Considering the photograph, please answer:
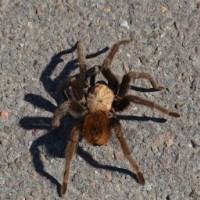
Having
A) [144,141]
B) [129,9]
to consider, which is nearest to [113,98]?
[144,141]

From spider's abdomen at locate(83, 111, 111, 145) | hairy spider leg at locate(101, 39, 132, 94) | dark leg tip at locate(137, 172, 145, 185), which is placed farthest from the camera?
hairy spider leg at locate(101, 39, 132, 94)

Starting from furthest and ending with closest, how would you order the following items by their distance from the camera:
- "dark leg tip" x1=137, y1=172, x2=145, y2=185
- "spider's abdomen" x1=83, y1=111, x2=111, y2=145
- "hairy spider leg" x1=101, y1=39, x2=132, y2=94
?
"hairy spider leg" x1=101, y1=39, x2=132, y2=94 < "dark leg tip" x1=137, y1=172, x2=145, y2=185 < "spider's abdomen" x1=83, y1=111, x2=111, y2=145

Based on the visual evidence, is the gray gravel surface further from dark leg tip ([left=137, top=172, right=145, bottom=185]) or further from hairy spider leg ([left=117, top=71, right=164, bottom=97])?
hairy spider leg ([left=117, top=71, right=164, bottom=97])

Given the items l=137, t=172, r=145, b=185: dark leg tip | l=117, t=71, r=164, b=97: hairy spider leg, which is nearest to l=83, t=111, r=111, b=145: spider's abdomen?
l=117, t=71, r=164, b=97: hairy spider leg

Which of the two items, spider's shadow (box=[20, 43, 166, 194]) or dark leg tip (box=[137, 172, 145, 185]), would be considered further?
spider's shadow (box=[20, 43, 166, 194])

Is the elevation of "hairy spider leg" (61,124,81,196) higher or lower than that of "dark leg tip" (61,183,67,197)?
higher

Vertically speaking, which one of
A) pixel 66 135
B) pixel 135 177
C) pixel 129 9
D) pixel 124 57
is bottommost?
pixel 135 177

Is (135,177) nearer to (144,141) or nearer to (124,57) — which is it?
(144,141)
